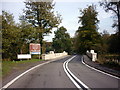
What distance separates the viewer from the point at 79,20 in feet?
281

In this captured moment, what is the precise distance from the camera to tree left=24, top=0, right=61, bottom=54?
5238 cm

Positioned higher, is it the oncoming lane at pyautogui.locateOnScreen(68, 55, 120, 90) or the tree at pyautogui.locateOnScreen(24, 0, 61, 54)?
the tree at pyautogui.locateOnScreen(24, 0, 61, 54)

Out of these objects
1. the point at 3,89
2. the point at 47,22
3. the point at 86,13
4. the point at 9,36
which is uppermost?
the point at 86,13

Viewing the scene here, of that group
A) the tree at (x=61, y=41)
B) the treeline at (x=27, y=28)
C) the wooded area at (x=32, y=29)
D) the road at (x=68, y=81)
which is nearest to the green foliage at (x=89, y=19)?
the wooded area at (x=32, y=29)

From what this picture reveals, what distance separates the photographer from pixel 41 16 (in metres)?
52.4

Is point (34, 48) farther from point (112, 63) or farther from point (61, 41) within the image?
point (61, 41)

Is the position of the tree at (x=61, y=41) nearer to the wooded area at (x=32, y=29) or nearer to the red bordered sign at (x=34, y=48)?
the wooded area at (x=32, y=29)

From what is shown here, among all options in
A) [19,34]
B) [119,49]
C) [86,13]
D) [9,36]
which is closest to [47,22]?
[19,34]

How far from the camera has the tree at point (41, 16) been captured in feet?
172

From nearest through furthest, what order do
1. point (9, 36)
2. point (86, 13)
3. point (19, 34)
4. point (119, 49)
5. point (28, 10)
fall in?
point (9, 36) < point (19, 34) < point (119, 49) < point (28, 10) < point (86, 13)

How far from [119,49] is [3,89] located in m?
40.1

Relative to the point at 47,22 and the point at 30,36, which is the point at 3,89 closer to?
the point at 30,36

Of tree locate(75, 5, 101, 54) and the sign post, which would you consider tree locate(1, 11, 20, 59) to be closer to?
the sign post

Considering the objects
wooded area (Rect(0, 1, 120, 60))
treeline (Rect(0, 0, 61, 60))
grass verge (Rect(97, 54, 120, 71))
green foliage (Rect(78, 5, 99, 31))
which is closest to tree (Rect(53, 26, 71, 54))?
green foliage (Rect(78, 5, 99, 31))
